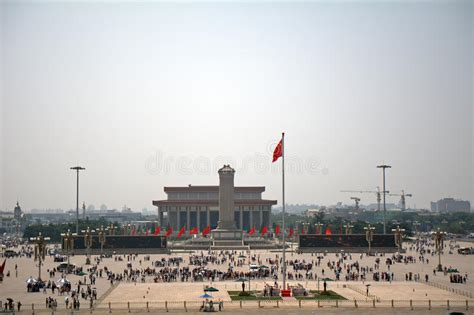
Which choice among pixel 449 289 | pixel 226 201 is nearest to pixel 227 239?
pixel 226 201

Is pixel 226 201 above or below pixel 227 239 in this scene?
above

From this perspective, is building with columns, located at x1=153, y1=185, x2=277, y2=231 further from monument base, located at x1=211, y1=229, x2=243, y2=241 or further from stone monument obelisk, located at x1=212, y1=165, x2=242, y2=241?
monument base, located at x1=211, y1=229, x2=243, y2=241

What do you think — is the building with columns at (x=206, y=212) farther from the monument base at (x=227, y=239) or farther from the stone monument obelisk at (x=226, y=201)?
the monument base at (x=227, y=239)

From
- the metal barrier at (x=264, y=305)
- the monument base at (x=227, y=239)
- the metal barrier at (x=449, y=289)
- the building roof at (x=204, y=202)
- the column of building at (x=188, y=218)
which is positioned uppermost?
the building roof at (x=204, y=202)

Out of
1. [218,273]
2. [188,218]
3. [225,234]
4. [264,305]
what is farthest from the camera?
[188,218]

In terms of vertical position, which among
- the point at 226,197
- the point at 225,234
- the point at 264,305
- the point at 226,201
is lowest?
the point at 264,305

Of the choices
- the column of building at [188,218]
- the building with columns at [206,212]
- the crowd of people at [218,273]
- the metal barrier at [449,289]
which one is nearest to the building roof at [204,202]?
the building with columns at [206,212]

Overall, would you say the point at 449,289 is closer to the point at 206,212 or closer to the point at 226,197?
the point at 226,197

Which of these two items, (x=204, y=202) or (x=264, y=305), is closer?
(x=264, y=305)

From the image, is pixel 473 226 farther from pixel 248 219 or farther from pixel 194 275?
pixel 194 275

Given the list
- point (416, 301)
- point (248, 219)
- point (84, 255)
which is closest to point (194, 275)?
point (416, 301)

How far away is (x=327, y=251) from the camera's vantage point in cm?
9569

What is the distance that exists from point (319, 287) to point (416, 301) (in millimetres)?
10641

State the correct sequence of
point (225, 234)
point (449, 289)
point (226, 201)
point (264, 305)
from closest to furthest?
point (264, 305)
point (449, 289)
point (225, 234)
point (226, 201)
